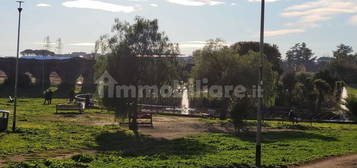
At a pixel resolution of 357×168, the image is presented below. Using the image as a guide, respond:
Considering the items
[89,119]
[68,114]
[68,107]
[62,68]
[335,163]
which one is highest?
[62,68]

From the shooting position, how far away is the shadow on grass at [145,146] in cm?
1856

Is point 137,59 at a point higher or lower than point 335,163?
higher

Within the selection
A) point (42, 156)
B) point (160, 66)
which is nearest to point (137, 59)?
point (160, 66)

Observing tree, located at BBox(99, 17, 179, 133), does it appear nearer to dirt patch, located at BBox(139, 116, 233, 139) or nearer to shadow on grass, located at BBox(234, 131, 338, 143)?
dirt patch, located at BBox(139, 116, 233, 139)

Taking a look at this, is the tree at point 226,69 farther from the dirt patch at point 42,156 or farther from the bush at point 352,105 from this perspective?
the dirt patch at point 42,156

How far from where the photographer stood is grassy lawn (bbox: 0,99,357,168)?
51.9ft

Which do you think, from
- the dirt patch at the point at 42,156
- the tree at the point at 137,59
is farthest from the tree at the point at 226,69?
the dirt patch at the point at 42,156

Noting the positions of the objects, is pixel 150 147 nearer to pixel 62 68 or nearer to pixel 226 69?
pixel 226 69

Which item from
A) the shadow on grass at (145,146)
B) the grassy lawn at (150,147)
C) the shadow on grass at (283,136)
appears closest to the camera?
the grassy lawn at (150,147)

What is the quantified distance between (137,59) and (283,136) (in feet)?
32.2

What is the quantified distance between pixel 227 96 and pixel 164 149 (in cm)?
1732

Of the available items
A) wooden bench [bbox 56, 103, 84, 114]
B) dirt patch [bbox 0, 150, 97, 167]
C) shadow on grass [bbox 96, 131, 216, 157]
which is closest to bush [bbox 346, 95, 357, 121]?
shadow on grass [bbox 96, 131, 216, 157]

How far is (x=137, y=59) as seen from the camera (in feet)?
93.5

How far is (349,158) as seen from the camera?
1878 cm
